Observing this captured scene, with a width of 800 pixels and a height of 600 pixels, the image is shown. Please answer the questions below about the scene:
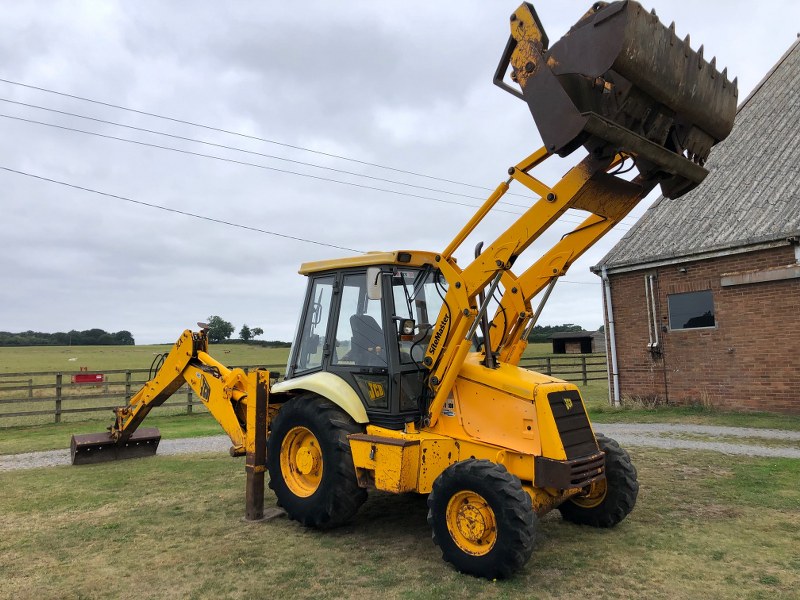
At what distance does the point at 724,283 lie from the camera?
1229cm

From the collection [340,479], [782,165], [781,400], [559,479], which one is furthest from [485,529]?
[782,165]

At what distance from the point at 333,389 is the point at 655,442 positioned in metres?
6.47

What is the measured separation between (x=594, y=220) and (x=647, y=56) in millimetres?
1413

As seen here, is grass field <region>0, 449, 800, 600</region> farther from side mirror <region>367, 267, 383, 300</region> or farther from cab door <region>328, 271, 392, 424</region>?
side mirror <region>367, 267, 383, 300</region>

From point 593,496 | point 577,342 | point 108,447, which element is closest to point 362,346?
point 593,496

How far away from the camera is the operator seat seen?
5473 mm

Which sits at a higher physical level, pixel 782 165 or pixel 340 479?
pixel 782 165

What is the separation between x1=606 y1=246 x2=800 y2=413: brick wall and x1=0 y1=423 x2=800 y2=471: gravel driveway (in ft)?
5.95

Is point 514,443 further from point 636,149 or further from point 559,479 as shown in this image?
point 636,149

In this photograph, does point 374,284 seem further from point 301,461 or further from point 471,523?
point 471,523

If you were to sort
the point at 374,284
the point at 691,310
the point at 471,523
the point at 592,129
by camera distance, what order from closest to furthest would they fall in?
1. the point at 592,129
2. the point at 471,523
3. the point at 374,284
4. the point at 691,310

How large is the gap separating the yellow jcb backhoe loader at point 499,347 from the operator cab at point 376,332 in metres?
0.02

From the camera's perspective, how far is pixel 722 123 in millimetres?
4613

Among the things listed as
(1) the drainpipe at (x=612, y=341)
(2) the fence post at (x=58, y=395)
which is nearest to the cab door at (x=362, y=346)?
(1) the drainpipe at (x=612, y=341)
